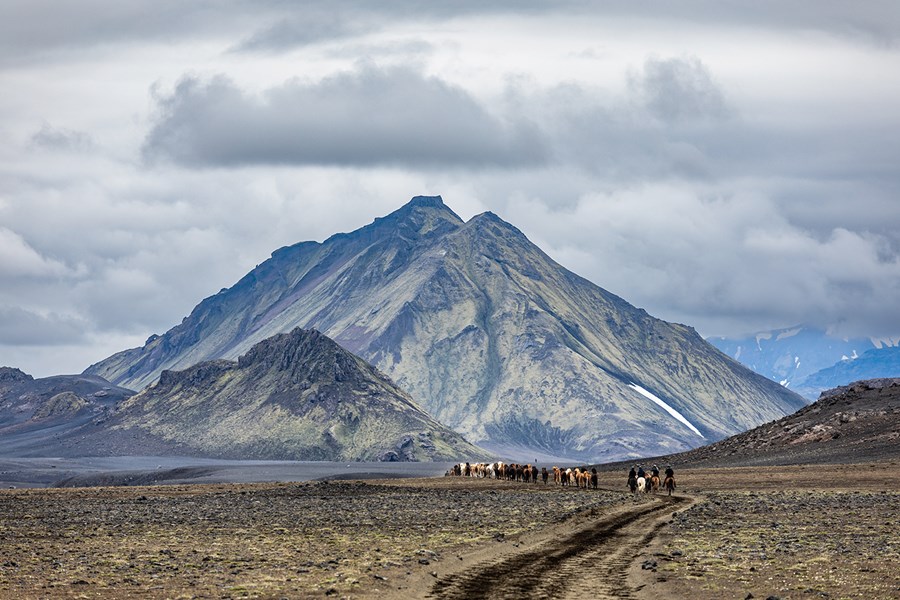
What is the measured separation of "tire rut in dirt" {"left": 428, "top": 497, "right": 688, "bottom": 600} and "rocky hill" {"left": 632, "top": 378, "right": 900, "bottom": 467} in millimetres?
98284

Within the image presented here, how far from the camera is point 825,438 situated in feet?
564

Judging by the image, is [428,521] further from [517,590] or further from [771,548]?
[517,590]

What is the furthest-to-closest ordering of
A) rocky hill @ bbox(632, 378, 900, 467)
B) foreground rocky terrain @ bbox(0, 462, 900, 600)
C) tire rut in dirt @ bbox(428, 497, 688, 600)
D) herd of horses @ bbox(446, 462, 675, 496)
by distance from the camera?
rocky hill @ bbox(632, 378, 900, 467)
herd of horses @ bbox(446, 462, 675, 496)
foreground rocky terrain @ bbox(0, 462, 900, 600)
tire rut in dirt @ bbox(428, 497, 688, 600)

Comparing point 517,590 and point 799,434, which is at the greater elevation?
point 799,434

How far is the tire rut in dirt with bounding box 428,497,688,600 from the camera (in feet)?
124

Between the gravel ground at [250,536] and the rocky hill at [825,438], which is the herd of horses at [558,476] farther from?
the rocky hill at [825,438]

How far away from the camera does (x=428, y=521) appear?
69.4 meters

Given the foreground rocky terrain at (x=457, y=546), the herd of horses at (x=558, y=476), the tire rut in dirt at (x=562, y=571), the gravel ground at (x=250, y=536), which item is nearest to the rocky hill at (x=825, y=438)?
the herd of horses at (x=558, y=476)

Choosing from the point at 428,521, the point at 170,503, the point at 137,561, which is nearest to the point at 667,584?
the point at 137,561

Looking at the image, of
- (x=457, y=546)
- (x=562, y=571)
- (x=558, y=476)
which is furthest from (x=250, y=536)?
(x=558, y=476)

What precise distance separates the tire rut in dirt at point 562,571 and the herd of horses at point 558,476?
4521 cm

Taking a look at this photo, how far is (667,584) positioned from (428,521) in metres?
31.4

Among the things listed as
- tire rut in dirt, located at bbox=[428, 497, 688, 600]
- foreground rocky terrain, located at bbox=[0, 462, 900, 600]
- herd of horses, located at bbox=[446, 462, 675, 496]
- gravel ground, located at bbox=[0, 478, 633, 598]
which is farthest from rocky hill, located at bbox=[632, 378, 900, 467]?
tire rut in dirt, located at bbox=[428, 497, 688, 600]

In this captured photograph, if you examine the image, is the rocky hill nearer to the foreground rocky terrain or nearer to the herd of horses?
the herd of horses
